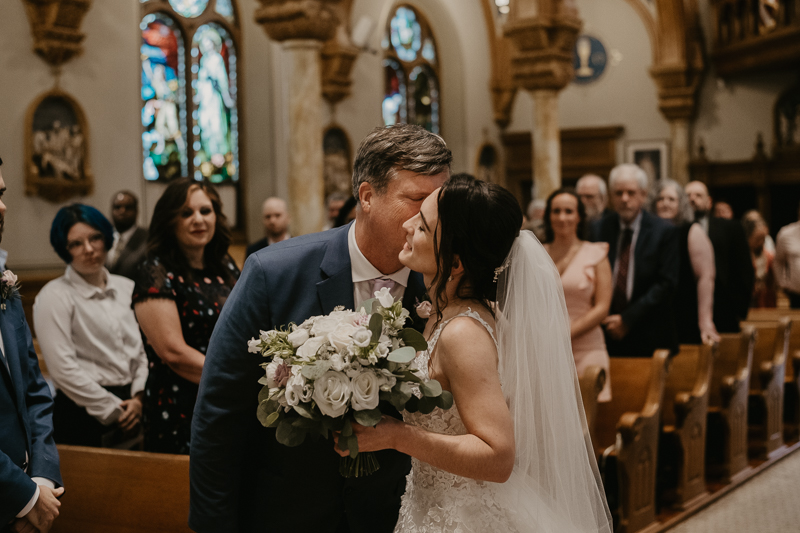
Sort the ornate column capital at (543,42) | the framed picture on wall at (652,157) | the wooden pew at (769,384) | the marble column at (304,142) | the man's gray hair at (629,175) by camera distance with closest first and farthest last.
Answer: the man's gray hair at (629,175), the wooden pew at (769,384), the marble column at (304,142), the ornate column capital at (543,42), the framed picture on wall at (652,157)

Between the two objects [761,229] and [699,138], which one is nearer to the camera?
[761,229]

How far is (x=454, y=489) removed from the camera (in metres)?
2.07

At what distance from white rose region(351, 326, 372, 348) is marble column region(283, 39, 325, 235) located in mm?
5495

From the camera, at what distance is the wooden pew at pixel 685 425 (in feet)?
15.6

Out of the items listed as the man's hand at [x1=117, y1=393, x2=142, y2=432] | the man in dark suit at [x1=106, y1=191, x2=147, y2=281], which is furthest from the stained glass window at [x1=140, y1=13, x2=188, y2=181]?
the man's hand at [x1=117, y1=393, x2=142, y2=432]

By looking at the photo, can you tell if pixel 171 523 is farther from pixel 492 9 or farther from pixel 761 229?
pixel 492 9

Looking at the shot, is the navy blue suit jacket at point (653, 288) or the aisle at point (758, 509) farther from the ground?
the navy blue suit jacket at point (653, 288)

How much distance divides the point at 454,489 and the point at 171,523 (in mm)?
1231

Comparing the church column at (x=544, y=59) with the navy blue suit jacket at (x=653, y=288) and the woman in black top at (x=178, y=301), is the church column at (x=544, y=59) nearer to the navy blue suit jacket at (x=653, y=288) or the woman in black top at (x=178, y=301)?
the navy blue suit jacket at (x=653, y=288)

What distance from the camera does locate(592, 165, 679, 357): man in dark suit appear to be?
15.4 feet

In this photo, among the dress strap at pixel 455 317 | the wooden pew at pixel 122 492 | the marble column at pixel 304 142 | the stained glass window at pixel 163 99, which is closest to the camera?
the dress strap at pixel 455 317

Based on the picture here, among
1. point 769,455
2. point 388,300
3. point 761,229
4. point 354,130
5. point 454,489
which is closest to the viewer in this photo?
point 388,300

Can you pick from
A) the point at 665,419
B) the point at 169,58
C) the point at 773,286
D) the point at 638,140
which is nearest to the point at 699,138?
the point at 638,140

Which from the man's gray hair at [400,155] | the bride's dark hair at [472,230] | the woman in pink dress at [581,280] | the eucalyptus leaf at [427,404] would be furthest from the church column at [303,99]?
the eucalyptus leaf at [427,404]
